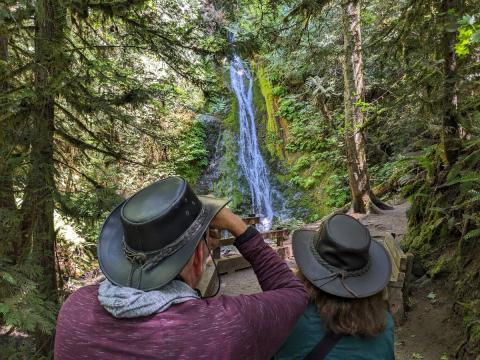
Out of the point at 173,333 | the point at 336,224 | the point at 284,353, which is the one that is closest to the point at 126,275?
the point at 173,333

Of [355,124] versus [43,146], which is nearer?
[43,146]

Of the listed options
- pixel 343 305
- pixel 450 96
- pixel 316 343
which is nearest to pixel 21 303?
pixel 316 343

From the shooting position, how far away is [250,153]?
20453mm

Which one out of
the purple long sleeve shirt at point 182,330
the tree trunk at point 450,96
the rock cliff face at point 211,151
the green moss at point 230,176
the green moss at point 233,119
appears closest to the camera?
the purple long sleeve shirt at point 182,330

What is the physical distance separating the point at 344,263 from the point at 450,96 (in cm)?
473

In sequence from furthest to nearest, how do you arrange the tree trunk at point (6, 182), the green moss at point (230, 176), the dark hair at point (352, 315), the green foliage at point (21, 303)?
the green moss at point (230, 176) < the tree trunk at point (6, 182) < the green foliage at point (21, 303) < the dark hair at point (352, 315)

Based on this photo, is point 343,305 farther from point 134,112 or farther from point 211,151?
point 211,151

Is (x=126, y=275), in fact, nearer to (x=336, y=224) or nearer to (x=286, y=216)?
(x=336, y=224)

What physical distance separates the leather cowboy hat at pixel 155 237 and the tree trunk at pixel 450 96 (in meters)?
3.94

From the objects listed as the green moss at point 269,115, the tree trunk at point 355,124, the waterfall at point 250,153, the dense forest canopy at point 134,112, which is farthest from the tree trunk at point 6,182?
the green moss at point 269,115

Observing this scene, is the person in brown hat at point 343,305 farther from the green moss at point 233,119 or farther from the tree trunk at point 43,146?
the green moss at point 233,119

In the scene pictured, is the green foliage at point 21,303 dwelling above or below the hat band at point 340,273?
below

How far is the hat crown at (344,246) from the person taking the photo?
175cm

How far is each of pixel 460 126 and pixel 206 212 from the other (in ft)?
19.6
